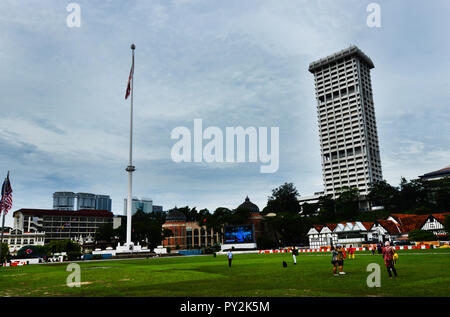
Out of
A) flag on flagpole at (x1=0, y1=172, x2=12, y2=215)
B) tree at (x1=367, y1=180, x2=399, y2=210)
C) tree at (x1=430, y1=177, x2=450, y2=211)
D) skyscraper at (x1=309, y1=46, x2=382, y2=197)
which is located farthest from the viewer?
skyscraper at (x1=309, y1=46, x2=382, y2=197)

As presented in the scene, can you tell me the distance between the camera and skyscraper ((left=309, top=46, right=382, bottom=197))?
182 m

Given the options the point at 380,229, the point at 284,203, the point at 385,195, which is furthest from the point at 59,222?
the point at 380,229

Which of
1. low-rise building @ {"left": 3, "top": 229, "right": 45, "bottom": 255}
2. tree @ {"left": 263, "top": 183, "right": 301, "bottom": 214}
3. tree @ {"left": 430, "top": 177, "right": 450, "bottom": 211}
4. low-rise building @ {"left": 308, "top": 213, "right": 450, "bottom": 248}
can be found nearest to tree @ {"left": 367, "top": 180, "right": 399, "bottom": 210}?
tree @ {"left": 430, "top": 177, "right": 450, "bottom": 211}

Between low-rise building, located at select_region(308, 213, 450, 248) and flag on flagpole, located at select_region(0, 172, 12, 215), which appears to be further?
low-rise building, located at select_region(308, 213, 450, 248)

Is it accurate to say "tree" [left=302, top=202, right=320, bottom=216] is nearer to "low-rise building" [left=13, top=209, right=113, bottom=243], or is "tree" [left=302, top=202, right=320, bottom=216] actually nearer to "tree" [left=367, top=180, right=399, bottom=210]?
"tree" [left=367, top=180, right=399, bottom=210]

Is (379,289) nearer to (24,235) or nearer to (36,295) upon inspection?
(36,295)

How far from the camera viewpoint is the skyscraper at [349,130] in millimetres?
182500

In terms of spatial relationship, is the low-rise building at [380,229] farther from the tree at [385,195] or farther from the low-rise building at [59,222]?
the low-rise building at [59,222]

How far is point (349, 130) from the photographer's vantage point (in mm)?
188250

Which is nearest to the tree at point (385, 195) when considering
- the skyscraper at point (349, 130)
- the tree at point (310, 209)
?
the skyscraper at point (349, 130)

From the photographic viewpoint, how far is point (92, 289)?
1856 centimetres

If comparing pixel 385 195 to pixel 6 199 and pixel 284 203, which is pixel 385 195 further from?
pixel 6 199
